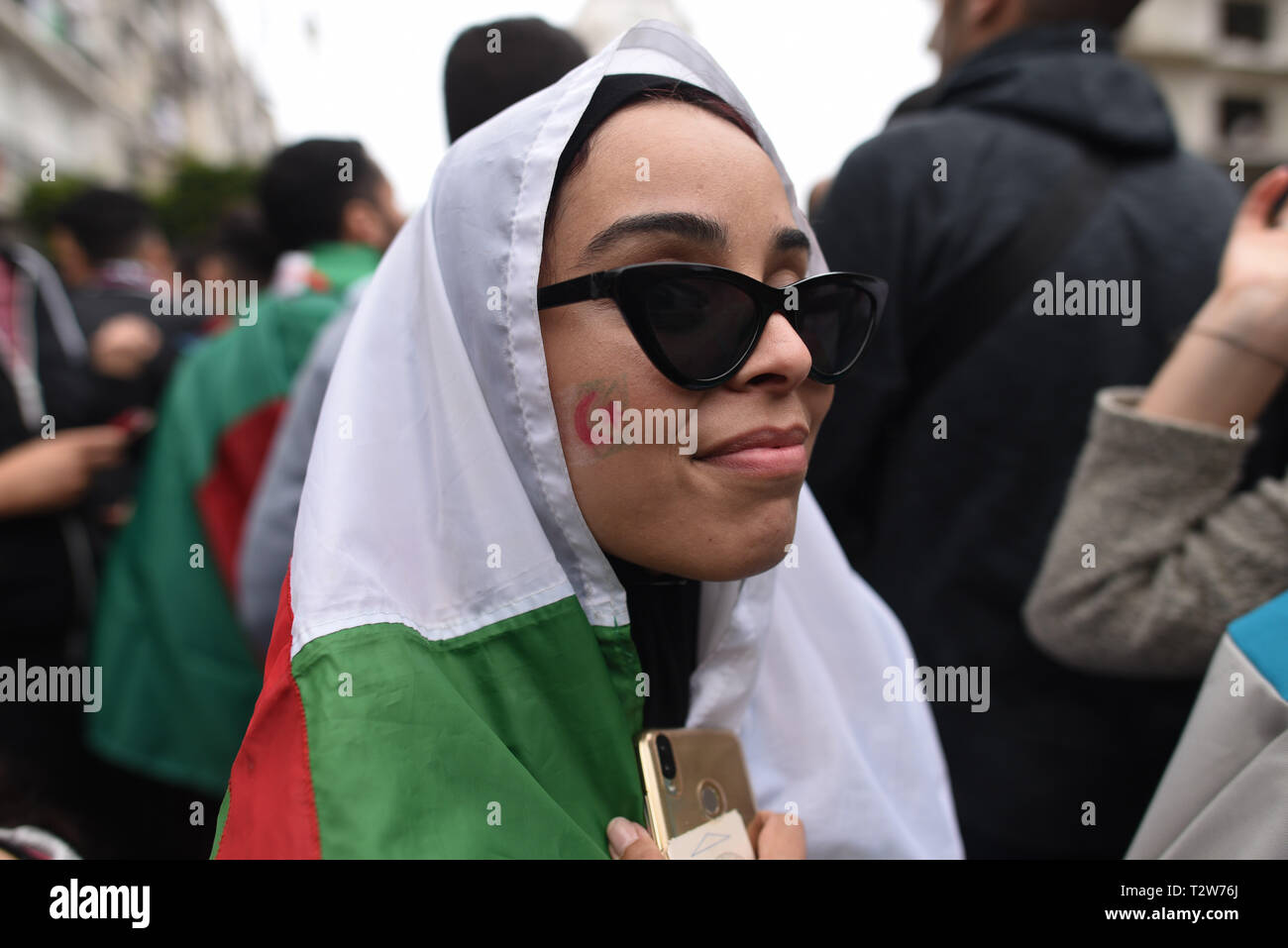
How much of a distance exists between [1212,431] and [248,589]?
2310 millimetres

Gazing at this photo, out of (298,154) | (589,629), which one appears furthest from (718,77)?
(298,154)

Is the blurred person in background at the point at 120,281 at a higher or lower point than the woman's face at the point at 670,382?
higher

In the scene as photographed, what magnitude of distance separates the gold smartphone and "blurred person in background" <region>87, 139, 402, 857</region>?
6.70 feet

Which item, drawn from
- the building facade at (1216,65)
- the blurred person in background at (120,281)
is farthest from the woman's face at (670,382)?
the building facade at (1216,65)

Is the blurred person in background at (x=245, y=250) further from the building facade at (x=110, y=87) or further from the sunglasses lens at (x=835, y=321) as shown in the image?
the building facade at (x=110, y=87)

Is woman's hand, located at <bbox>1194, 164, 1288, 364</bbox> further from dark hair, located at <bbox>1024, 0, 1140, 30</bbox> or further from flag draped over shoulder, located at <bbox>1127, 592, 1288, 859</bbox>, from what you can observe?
dark hair, located at <bbox>1024, 0, 1140, 30</bbox>

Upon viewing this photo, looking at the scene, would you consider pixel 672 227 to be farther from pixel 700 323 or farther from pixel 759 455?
pixel 759 455

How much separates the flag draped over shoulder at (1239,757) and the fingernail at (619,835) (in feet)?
2.39

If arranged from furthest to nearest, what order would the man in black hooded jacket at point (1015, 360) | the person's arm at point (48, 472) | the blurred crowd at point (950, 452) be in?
the person's arm at point (48, 472) < the man in black hooded jacket at point (1015, 360) < the blurred crowd at point (950, 452)

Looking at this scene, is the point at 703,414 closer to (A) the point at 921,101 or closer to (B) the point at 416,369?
(B) the point at 416,369

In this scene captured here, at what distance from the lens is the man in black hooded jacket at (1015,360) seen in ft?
6.35

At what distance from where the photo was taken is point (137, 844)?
3213mm

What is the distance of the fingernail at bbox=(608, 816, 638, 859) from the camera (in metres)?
1.11

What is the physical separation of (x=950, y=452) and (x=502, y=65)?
131cm
